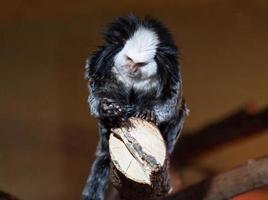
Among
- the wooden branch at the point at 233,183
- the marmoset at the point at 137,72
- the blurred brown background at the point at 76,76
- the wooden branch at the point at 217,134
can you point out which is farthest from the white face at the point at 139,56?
the blurred brown background at the point at 76,76

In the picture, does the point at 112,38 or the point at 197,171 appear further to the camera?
the point at 197,171

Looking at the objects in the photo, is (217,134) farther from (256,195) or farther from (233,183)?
(233,183)

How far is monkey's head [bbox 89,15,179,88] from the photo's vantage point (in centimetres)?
81

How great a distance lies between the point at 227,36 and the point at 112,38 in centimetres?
86

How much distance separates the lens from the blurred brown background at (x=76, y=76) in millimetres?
1640

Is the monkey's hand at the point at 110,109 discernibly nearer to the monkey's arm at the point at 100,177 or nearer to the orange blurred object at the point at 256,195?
the monkey's arm at the point at 100,177

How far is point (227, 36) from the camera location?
1644mm

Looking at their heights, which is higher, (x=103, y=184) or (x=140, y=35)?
(x=140, y=35)

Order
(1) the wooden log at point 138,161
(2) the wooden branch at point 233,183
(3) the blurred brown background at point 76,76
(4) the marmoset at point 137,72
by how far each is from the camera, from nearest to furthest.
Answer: (1) the wooden log at point 138,161 < (4) the marmoset at point 137,72 < (2) the wooden branch at point 233,183 < (3) the blurred brown background at point 76,76

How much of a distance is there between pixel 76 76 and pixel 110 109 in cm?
92

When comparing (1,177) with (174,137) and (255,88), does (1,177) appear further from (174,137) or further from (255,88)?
(174,137)

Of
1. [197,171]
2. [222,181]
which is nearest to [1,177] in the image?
[197,171]

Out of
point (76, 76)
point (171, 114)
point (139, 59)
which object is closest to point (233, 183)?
point (171, 114)

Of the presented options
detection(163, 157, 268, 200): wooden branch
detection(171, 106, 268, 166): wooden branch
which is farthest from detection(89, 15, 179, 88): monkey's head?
detection(171, 106, 268, 166): wooden branch
